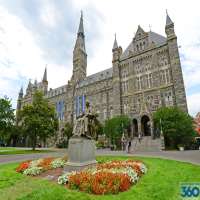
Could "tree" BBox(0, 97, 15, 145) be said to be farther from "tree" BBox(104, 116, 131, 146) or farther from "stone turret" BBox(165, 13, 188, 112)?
"stone turret" BBox(165, 13, 188, 112)

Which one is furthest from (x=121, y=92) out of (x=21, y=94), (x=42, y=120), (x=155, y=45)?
(x=21, y=94)

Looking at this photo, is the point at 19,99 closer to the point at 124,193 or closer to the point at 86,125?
the point at 86,125

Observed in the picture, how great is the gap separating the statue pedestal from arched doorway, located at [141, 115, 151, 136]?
32956mm

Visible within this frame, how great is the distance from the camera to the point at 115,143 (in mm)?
40688

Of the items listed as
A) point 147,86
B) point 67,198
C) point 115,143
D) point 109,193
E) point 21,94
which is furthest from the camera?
point 21,94

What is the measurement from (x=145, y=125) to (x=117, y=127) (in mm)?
8623

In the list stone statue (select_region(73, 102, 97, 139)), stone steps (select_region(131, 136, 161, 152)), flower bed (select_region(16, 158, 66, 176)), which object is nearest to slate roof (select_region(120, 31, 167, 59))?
stone steps (select_region(131, 136, 161, 152))

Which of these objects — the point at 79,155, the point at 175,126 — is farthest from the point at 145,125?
the point at 79,155

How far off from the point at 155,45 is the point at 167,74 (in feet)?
30.9

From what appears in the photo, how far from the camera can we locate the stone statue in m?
11.8

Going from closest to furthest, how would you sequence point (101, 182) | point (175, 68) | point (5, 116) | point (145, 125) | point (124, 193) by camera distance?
1. point (124, 193)
2. point (101, 182)
3. point (5, 116)
4. point (175, 68)
5. point (145, 125)

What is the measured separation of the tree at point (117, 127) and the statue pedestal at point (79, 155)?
1150 inches

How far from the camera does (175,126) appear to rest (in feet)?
106

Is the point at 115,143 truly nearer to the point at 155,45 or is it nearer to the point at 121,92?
the point at 121,92
